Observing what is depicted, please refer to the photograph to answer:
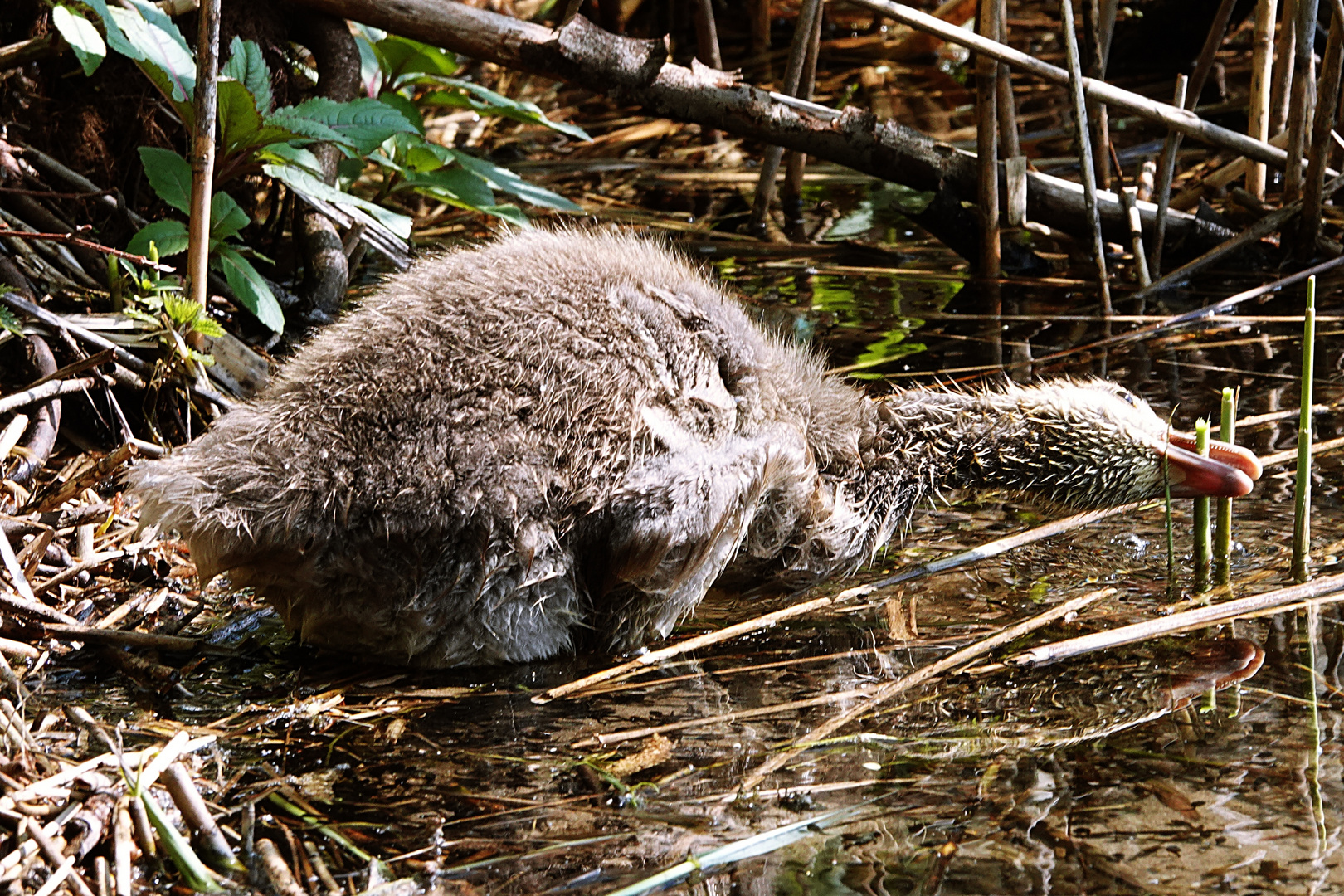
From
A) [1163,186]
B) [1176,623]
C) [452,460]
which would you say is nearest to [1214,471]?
[1176,623]

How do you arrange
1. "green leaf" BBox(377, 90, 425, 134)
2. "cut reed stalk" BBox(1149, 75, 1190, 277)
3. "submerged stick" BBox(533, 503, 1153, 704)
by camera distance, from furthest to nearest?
"cut reed stalk" BBox(1149, 75, 1190, 277)
"green leaf" BBox(377, 90, 425, 134)
"submerged stick" BBox(533, 503, 1153, 704)

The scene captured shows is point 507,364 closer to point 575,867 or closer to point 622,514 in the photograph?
point 622,514

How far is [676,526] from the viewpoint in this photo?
2.75m

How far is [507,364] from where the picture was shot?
8.96ft

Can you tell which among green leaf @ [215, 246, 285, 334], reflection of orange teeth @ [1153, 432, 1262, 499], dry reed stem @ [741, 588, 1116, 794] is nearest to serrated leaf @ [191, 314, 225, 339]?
green leaf @ [215, 246, 285, 334]

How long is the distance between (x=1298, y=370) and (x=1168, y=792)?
2394 millimetres

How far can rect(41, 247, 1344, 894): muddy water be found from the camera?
193 cm

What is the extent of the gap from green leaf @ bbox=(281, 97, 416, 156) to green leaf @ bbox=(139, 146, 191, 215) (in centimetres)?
37

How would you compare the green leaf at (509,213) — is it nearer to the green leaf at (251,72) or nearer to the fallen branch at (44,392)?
the green leaf at (251,72)

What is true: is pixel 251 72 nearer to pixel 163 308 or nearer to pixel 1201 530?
pixel 163 308

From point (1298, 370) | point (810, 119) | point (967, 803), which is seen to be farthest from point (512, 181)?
point (967, 803)

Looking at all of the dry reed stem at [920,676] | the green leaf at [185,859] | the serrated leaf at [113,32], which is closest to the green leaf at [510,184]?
the serrated leaf at [113,32]

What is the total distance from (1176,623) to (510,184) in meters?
2.61

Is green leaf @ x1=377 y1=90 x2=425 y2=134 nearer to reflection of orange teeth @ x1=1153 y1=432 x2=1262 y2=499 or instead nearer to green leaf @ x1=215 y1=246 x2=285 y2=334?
green leaf @ x1=215 y1=246 x2=285 y2=334
